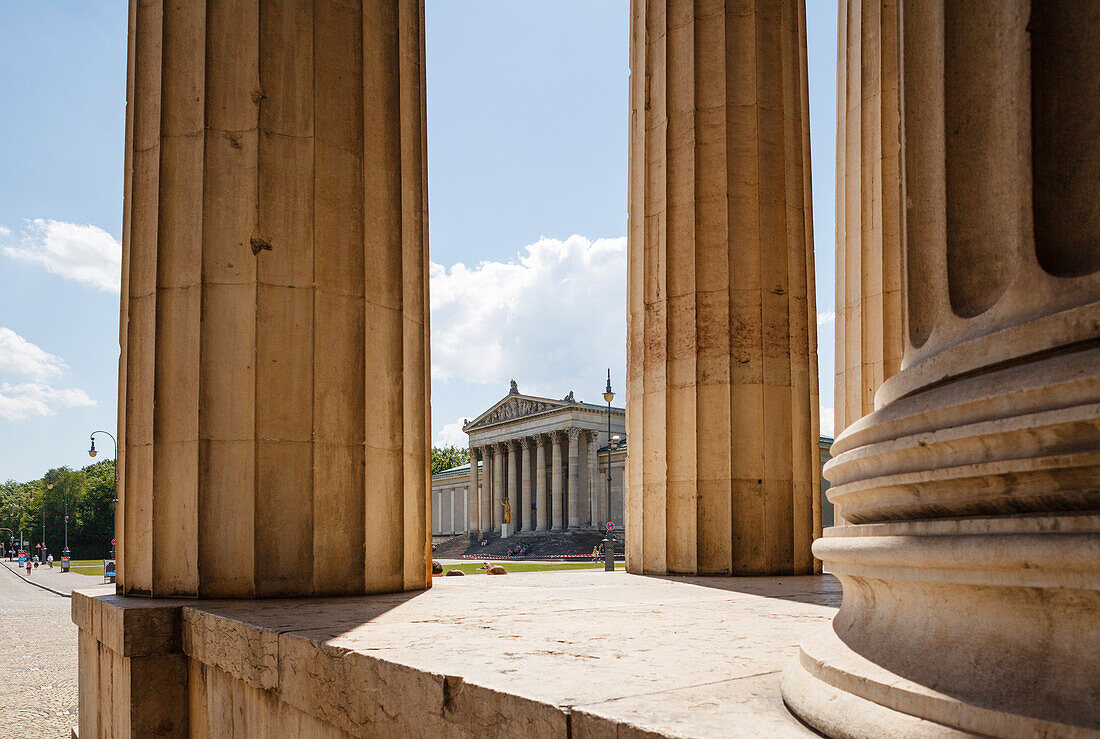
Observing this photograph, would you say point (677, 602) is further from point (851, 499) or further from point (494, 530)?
point (494, 530)

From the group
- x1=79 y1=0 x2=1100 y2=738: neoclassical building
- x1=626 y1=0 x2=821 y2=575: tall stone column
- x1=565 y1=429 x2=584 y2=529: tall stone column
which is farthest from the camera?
x1=565 y1=429 x2=584 y2=529: tall stone column

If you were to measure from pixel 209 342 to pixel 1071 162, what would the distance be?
31.6 feet

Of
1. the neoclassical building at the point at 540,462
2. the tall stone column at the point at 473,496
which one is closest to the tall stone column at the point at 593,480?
the neoclassical building at the point at 540,462

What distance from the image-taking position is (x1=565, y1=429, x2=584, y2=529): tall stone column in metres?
127

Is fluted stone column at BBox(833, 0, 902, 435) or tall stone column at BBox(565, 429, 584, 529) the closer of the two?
fluted stone column at BBox(833, 0, 902, 435)

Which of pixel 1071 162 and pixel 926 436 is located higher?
pixel 1071 162

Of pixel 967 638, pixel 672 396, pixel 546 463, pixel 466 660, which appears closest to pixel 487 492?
pixel 546 463

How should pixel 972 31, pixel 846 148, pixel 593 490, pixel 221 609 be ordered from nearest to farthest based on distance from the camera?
pixel 972 31
pixel 221 609
pixel 846 148
pixel 593 490

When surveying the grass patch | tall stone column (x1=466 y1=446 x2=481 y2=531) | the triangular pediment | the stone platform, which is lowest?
the grass patch

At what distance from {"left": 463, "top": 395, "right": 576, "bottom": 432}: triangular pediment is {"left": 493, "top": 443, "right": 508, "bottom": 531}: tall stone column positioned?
4469mm

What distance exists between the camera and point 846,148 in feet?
60.0

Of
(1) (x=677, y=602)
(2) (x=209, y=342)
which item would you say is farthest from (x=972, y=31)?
(2) (x=209, y=342)

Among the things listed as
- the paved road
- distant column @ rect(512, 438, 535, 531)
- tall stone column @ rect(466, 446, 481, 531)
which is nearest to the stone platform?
the paved road

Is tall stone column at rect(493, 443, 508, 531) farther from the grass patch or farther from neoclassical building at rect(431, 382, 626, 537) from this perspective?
the grass patch
